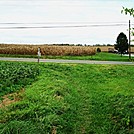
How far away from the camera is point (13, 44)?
55750 millimetres

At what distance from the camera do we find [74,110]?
14289 mm

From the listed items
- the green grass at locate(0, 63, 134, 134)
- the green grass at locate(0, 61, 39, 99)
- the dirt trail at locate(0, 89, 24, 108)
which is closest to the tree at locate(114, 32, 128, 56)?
the green grass at locate(0, 61, 39, 99)

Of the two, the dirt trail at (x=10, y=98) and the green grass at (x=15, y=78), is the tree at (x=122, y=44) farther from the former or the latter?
the dirt trail at (x=10, y=98)

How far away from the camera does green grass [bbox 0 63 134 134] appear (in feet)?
37.4

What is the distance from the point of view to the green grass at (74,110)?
37.4 ft

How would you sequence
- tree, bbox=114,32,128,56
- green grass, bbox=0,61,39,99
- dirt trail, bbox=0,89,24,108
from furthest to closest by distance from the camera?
tree, bbox=114,32,128,56, green grass, bbox=0,61,39,99, dirt trail, bbox=0,89,24,108

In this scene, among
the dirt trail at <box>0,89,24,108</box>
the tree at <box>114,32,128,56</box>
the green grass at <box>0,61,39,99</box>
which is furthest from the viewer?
the tree at <box>114,32,128,56</box>

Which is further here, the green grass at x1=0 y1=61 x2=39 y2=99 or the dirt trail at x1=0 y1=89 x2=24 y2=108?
the green grass at x1=0 y1=61 x2=39 y2=99

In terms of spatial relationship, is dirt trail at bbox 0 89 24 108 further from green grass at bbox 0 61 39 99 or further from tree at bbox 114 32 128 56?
tree at bbox 114 32 128 56

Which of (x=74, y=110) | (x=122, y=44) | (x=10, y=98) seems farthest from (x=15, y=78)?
(x=122, y=44)

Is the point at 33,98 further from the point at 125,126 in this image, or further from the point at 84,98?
the point at 125,126

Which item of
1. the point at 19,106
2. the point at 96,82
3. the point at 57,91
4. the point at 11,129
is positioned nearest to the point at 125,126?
the point at 11,129

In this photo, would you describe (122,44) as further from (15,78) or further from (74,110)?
(74,110)

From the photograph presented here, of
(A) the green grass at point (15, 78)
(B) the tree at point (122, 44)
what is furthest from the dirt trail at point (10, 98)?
(B) the tree at point (122, 44)
